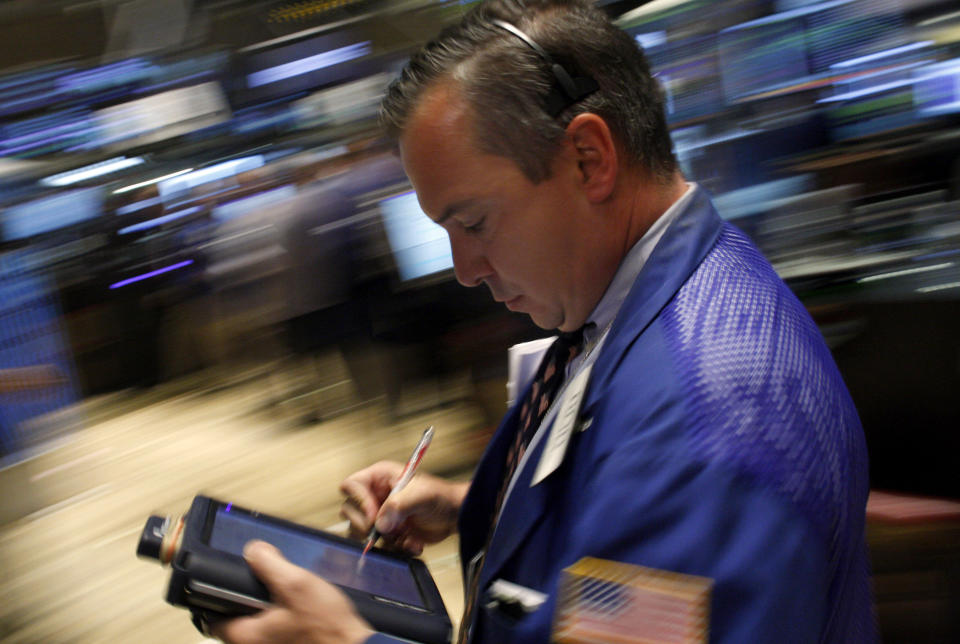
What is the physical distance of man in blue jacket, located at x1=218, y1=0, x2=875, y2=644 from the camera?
2.35 feet

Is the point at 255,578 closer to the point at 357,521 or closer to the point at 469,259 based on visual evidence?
the point at 357,521

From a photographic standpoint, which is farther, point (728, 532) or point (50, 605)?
point (50, 605)

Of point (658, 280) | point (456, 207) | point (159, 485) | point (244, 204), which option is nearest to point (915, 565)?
point (658, 280)

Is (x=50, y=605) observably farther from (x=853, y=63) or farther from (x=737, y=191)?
(x=853, y=63)

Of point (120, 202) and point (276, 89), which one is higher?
point (276, 89)

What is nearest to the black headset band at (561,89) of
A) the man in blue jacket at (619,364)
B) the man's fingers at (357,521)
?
the man in blue jacket at (619,364)

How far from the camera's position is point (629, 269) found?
0.94 meters

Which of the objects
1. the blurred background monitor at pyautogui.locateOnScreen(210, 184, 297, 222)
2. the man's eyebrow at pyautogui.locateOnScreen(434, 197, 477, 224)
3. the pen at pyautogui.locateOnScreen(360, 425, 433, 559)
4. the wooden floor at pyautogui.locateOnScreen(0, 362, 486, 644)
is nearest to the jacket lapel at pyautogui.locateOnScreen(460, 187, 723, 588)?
the man's eyebrow at pyautogui.locateOnScreen(434, 197, 477, 224)

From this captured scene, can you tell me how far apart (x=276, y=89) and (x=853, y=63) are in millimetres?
8399

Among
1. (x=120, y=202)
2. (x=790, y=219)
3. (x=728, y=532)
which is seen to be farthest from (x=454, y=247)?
(x=120, y=202)

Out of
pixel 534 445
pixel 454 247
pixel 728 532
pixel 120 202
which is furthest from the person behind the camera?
pixel 120 202

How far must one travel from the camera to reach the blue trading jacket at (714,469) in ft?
2.31

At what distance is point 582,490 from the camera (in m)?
0.80

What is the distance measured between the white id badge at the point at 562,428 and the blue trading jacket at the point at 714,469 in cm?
1
